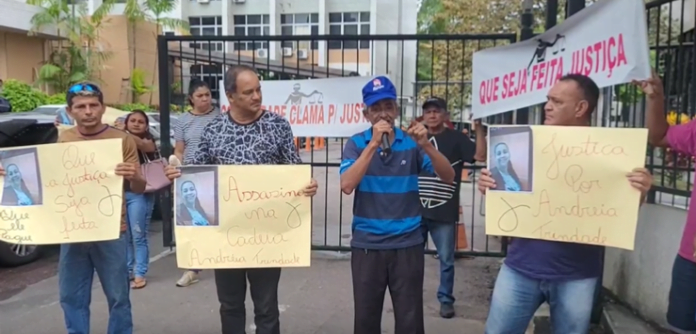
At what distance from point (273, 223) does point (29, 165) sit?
1363mm

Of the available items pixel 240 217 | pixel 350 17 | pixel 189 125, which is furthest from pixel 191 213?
pixel 350 17

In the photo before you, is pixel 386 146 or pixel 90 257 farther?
pixel 90 257

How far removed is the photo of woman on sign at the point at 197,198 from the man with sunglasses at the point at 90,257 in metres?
0.32

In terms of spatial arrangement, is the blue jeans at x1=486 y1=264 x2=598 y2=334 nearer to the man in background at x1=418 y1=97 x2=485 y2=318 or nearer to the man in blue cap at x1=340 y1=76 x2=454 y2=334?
the man in blue cap at x1=340 y1=76 x2=454 y2=334

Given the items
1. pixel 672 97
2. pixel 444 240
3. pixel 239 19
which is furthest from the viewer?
pixel 239 19

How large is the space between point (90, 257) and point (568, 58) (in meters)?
3.19

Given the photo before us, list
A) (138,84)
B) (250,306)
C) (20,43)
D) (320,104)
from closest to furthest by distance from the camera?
(250,306) < (320,104) < (20,43) < (138,84)

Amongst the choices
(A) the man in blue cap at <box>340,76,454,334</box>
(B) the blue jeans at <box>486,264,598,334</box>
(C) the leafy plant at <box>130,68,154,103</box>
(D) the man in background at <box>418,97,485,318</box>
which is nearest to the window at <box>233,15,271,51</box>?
(C) the leafy plant at <box>130,68,154,103</box>

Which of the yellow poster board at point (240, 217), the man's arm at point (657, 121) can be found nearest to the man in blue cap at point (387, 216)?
the yellow poster board at point (240, 217)

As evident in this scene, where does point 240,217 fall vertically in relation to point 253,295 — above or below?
above

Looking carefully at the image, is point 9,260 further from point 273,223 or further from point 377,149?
point 377,149

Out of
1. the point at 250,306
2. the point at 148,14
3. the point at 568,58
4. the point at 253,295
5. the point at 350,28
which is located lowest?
the point at 250,306

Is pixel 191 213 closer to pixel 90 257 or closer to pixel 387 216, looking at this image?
pixel 90 257

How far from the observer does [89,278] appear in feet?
11.4
